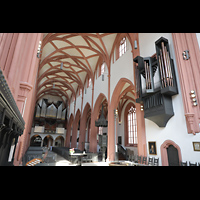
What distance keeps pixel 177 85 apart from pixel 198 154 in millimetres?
2744

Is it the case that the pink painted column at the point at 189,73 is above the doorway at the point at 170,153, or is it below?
above

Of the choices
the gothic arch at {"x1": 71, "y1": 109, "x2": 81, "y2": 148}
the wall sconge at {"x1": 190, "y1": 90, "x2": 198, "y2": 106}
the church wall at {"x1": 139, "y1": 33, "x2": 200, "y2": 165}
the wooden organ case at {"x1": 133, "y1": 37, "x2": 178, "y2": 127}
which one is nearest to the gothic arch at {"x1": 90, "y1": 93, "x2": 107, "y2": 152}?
the gothic arch at {"x1": 71, "y1": 109, "x2": 81, "y2": 148}

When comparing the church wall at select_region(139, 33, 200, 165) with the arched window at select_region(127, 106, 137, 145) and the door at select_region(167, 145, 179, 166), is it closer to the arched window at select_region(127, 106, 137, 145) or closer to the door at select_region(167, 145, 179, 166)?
the door at select_region(167, 145, 179, 166)

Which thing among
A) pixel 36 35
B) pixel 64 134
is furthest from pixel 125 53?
pixel 64 134

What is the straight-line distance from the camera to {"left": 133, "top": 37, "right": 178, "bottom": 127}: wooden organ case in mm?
5875

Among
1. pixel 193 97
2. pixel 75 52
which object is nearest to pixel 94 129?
pixel 75 52

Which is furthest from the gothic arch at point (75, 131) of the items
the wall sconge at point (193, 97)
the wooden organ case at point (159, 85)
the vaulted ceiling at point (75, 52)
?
the wall sconge at point (193, 97)

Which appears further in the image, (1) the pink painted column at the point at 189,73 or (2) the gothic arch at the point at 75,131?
(2) the gothic arch at the point at 75,131

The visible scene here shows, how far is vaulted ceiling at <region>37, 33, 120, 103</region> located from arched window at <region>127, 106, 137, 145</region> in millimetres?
6290

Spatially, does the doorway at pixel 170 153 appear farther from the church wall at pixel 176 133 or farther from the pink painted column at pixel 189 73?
the pink painted column at pixel 189 73

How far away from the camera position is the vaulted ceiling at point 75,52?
12.2m

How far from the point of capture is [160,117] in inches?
244

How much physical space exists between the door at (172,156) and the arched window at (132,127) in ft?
31.6
